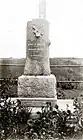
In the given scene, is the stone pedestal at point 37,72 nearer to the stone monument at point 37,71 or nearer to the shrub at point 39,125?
the stone monument at point 37,71

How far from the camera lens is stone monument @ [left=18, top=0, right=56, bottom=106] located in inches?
263

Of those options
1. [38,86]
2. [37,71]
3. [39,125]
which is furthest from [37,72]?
[39,125]

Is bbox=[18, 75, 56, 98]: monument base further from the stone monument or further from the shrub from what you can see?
the shrub

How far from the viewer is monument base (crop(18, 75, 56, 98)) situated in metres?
6.68

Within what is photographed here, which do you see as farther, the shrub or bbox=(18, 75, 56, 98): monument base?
bbox=(18, 75, 56, 98): monument base

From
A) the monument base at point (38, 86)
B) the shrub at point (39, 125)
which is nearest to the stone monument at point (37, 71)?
the monument base at point (38, 86)

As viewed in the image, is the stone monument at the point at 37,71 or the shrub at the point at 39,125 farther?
the stone monument at the point at 37,71

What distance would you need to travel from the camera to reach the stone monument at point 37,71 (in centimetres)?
668

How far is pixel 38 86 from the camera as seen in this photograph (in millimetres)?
6699

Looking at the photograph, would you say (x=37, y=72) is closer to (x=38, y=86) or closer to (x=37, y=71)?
(x=37, y=71)

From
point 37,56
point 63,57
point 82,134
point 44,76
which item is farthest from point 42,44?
point 63,57

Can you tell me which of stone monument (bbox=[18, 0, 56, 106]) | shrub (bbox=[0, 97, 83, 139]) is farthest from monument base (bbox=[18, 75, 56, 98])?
shrub (bbox=[0, 97, 83, 139])

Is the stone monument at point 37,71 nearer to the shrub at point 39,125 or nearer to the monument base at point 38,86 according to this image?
the monument base at point 38,86

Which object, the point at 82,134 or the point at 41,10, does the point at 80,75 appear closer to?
the point at 41,10
